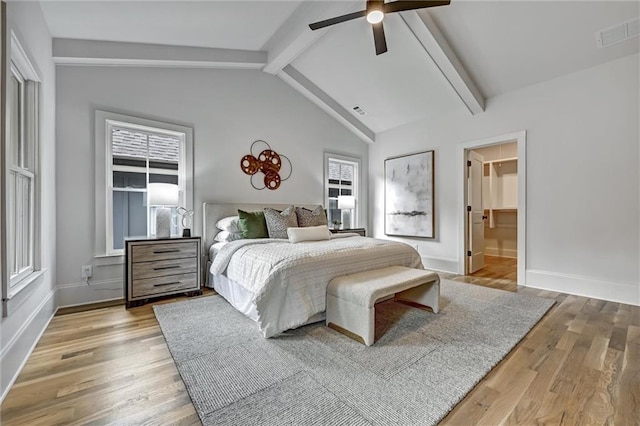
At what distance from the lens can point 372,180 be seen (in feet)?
19.4

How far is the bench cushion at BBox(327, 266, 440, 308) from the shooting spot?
6.84 feet

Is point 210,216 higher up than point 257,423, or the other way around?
point 210,216

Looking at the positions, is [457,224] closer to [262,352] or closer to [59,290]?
[262,352]

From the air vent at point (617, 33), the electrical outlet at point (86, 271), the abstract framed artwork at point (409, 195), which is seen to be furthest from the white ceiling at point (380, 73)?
the electrical outlet at point (86, 271)

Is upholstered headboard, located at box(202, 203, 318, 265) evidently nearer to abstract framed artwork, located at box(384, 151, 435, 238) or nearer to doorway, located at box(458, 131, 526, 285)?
abstract framed artwork, located at box(384, 151, 435, 238)

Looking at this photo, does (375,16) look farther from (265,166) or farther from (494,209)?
(494,209)

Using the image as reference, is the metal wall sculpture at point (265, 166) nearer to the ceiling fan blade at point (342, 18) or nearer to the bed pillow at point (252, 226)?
the bed pillow at point (252, 226)

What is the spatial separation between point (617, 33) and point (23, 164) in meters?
5.63

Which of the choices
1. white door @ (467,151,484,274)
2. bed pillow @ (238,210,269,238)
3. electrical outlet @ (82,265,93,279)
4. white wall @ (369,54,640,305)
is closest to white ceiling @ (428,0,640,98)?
white wall @ (369,54,640,305)

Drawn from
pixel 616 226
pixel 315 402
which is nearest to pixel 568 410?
pixel 315 402

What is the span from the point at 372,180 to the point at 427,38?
2.96m

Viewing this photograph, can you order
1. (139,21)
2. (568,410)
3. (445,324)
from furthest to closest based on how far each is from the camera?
1. (139,21)
2. (445,324)
3. (568,410)

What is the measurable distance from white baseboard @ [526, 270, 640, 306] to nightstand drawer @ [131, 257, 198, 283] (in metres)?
4.36

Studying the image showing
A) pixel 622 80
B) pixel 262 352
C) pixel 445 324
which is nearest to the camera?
pixel 262 352
